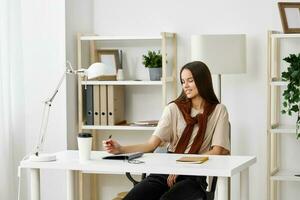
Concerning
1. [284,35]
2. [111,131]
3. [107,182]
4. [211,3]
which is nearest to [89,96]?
[111,131]

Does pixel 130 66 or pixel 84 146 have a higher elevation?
pixel 130 66

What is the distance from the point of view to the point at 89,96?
5316 mm

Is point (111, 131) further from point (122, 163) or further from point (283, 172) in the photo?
point (122, 163)

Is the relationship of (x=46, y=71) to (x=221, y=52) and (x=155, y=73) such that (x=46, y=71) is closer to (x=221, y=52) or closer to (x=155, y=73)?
(x=155, y=73)

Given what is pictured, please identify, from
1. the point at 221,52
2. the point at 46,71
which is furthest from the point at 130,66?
the point at 221,52

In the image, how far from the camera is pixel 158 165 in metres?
3.52

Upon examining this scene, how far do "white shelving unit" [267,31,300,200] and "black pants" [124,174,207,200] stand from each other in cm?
116

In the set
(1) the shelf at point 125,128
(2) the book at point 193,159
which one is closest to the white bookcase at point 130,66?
(1) the shelf at point 125,128

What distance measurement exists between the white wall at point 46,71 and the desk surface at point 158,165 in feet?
4.48

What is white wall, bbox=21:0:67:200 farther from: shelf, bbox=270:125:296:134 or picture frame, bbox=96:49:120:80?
shelf, bbox=270:125:296:134

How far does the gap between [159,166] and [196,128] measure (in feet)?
2.13

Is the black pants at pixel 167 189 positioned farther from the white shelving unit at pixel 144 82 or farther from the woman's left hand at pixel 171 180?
the white shelving unit at pixel 144 82

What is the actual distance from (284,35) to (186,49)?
0.87 meters

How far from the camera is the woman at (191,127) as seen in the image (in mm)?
3898
